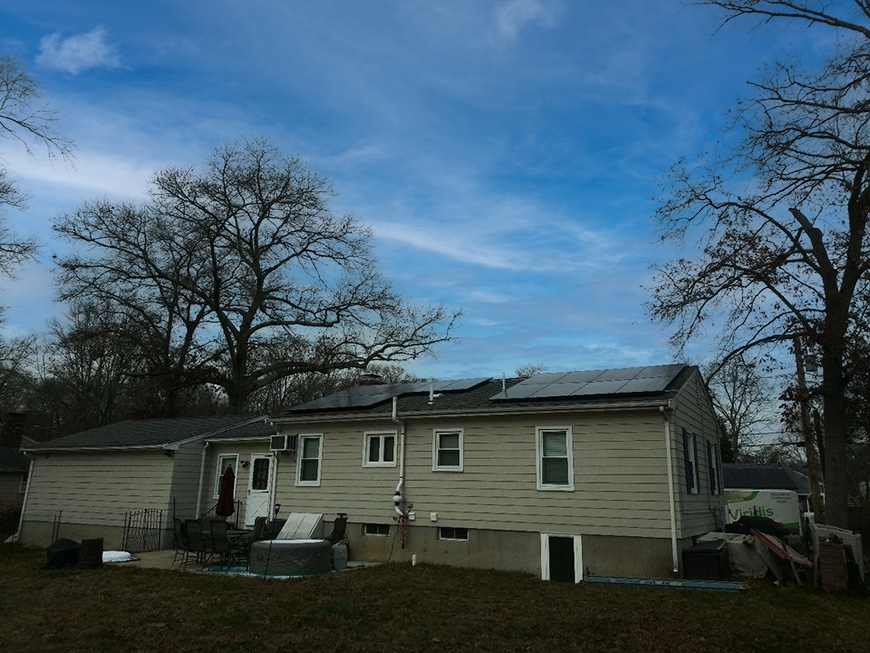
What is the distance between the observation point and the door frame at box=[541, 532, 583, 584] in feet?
39.4

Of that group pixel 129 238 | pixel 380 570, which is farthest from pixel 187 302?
pixel 380 570

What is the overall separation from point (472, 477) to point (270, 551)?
4.62 metres

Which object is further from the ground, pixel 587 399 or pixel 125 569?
pixel 587 399

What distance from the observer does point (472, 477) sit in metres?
13.7

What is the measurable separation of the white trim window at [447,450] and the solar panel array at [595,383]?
4.33ft

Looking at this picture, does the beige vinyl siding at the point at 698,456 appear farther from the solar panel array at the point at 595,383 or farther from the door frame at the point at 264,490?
the door frame at the point at 264,490

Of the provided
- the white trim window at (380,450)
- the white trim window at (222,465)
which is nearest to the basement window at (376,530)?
the white trim window at (380,450)

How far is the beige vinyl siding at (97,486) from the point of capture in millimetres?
18125

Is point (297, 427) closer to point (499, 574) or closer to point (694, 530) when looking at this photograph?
point (499, 574)

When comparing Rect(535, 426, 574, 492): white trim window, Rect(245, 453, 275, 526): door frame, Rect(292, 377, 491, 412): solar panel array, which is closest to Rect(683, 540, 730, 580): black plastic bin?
Rect(535, 426, 574, 492): white trim window

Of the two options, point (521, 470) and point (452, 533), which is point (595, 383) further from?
point (452, 533)

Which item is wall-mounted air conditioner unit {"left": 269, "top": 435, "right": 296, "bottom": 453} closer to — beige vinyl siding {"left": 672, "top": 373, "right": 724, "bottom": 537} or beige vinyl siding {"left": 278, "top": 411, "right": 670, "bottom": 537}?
beige vinyl siding {"left": 278, "top": 411, "right": 670, "bottom": 537}

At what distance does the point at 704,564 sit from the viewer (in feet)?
36.3

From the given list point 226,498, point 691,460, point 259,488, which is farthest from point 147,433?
point 691,460
